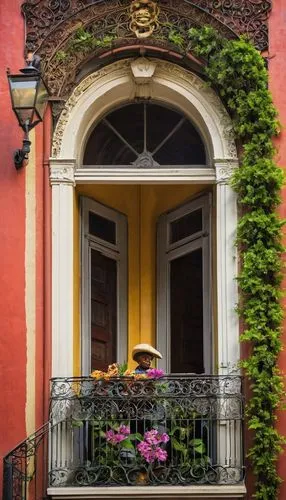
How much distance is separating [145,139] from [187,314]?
180cm

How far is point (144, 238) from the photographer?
16266 millimetres

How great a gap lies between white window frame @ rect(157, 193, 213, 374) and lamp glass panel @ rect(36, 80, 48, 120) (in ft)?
6.19

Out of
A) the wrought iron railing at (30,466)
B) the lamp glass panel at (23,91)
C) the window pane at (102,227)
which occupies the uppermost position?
the lamp glass panel at (23,91)

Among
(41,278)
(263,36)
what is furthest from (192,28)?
(41,278)

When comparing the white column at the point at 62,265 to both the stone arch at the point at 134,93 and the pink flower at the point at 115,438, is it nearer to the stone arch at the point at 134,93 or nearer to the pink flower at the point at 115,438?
the stone arch at the point at 134,93

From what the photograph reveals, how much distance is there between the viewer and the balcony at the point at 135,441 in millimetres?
13781

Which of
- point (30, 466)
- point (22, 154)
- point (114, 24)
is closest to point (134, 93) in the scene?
point (114, 24)

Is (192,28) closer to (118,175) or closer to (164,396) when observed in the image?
(118,175)

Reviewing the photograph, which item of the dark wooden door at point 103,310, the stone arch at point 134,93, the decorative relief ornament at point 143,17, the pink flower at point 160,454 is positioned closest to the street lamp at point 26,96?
the stone arch at point 134,93

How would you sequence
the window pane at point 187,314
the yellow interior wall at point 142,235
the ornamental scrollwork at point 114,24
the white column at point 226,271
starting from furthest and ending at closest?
the yellow interior wall at point 142,235
the window pane at point 187,314
the ornamental scrollwork at point 114,24
the white column at point 226,271

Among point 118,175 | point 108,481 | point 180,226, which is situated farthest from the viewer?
point 180,226

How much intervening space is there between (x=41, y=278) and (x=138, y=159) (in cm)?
150

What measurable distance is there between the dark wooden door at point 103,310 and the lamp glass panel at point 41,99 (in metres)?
1.78

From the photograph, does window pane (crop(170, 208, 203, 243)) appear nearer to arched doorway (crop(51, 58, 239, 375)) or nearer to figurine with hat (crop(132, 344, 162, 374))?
arched doorway (crop(51, 58, 239, 375))
